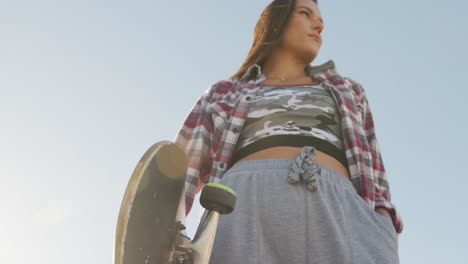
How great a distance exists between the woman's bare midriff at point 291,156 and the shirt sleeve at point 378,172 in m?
0.23

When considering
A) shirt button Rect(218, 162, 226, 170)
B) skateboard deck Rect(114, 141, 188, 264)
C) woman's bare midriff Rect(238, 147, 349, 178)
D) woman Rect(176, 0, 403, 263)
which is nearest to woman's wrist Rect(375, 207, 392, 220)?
woman Rect(176, 0, 403, 263)


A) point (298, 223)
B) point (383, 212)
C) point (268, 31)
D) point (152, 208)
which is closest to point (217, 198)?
point (152, 208)

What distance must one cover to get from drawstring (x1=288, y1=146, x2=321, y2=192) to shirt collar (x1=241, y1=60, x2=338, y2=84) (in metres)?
0.78

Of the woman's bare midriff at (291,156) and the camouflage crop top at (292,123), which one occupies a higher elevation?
the camouflage crop top at (292,123)

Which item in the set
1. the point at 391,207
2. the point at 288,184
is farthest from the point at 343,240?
the point at 391,207

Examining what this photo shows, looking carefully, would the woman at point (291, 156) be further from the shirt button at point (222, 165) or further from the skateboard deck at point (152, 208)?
the skateboard deck at point (152, 208)

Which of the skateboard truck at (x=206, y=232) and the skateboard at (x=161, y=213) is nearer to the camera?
the skateboard at (x=161, y=213)

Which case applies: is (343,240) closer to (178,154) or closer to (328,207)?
(328,207)

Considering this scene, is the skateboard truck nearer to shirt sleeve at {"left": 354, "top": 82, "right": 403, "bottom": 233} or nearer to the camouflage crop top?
the camouflage crop top

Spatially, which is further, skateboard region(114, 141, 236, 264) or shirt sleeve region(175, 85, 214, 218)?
shirt sleeve region(175, 85, 214, 218)

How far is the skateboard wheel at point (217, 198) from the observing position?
6.79ft

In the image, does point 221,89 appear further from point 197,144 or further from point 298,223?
point 298,223

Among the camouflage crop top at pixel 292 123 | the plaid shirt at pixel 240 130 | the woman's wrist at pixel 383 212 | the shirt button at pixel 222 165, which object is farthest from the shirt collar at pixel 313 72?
the woman's wrist at pixel 383 212

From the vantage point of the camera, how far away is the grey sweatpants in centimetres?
229
